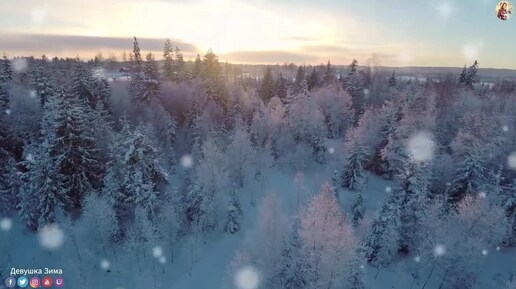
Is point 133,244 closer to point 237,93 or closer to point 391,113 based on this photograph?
point 237,93

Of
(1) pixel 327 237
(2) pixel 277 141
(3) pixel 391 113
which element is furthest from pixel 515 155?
(1) pixel 327 237

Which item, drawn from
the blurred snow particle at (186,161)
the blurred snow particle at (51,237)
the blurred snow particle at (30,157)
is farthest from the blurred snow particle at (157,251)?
the blurred snow particle at (30,157)

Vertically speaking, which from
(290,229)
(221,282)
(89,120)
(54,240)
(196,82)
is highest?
(196,82)

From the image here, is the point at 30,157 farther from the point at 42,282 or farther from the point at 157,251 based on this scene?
the point at 157,251

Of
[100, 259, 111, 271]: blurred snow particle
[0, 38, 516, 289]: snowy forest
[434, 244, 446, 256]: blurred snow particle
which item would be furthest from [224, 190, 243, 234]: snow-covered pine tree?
[434, 244, 446, 256]: blurred snow particle

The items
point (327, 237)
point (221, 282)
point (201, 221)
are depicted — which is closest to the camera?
point (327, 237)

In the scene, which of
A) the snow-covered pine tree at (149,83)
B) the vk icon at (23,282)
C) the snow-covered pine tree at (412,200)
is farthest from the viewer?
the snow-covered pine tree at (149,83)

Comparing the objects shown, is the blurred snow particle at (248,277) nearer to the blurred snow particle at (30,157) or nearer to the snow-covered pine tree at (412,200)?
the snow-covered pine tree at (412,200)
